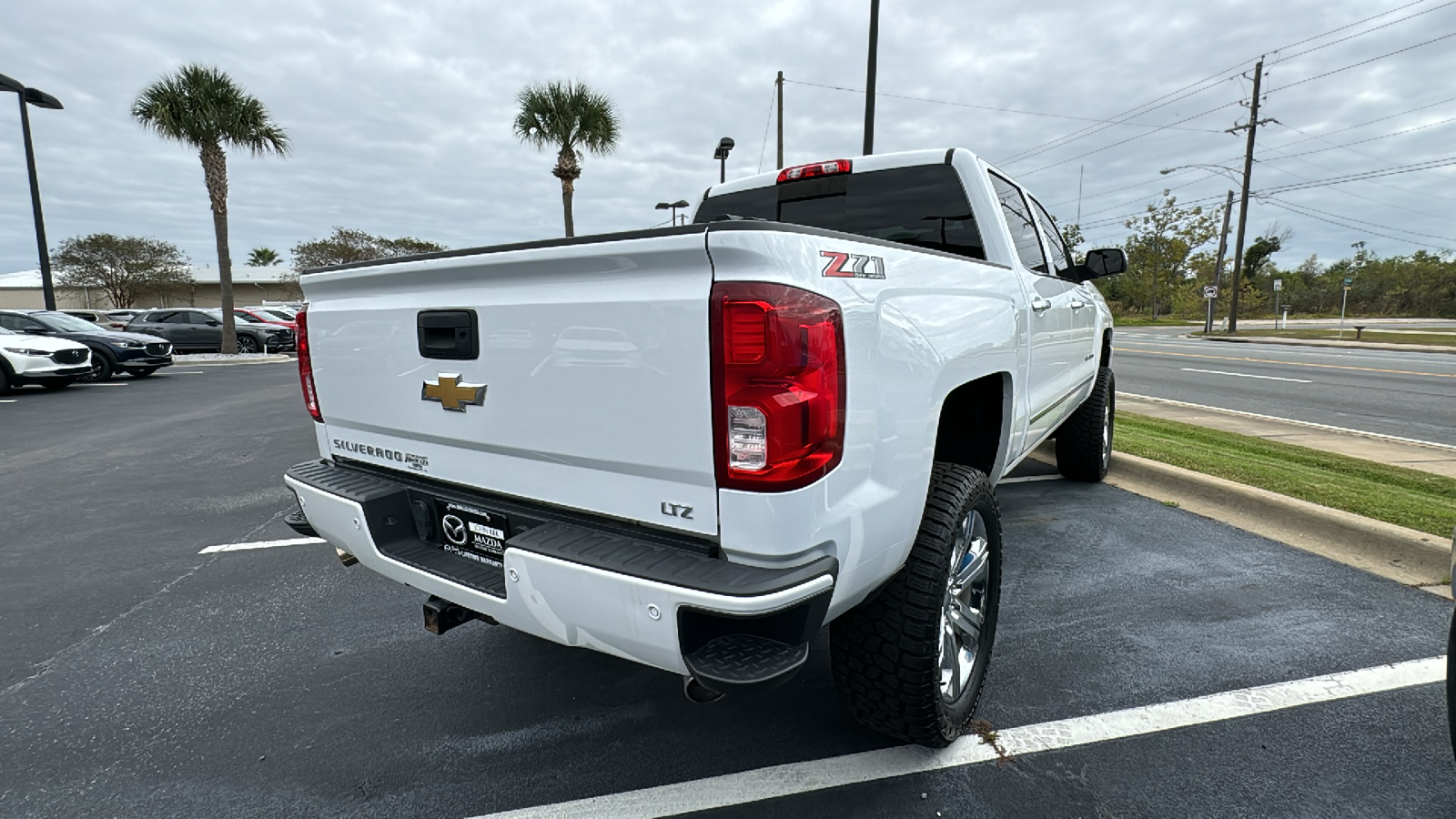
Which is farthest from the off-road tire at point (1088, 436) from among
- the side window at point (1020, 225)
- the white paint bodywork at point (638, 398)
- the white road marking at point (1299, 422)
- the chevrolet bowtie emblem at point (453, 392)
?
the chevrolet bowtie emblem at point (453, 392)

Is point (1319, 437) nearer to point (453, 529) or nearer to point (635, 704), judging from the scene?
point (635, 704)

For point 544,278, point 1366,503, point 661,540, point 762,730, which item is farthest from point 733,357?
point 1366,503

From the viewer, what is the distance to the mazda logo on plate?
2.24 m

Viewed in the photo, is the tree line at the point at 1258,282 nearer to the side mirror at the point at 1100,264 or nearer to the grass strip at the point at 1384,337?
the grass strip at the point at 1384,337

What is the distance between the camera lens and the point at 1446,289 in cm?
5188

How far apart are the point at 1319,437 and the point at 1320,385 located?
6501 millimetres

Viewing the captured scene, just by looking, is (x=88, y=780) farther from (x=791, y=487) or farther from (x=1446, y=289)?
(x=1446, y=289)

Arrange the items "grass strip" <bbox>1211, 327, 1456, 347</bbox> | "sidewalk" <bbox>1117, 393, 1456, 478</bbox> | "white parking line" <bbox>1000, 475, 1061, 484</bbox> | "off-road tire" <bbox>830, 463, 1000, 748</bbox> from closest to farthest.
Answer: "off-road tire" <bbox>830, 463, 1000, 748</bbox> < "white parking line" <bbox>1000, 475, 1061, 484</bbox> < "sidewalk" <bbox>1117, 393, 1456, 478</bbox> < "grass strip" <bbox>1211, 327, 1456, 347</bbox>

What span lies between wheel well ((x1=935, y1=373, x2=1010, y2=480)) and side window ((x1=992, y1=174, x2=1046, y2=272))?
0.91 meters

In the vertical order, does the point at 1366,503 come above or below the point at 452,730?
above

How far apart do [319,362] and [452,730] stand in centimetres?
141

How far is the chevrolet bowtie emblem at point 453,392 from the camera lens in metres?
2.05

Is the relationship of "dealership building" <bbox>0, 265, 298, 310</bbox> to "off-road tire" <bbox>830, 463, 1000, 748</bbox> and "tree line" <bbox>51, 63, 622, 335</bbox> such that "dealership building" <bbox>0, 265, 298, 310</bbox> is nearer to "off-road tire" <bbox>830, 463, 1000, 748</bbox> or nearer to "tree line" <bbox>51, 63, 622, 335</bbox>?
"tree line" <bbox>51, 63, 622, 335</bbox>

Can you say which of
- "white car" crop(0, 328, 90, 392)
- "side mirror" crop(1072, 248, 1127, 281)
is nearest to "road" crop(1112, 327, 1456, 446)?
"side mirror" crop(1072, 248, 1127, 281)
